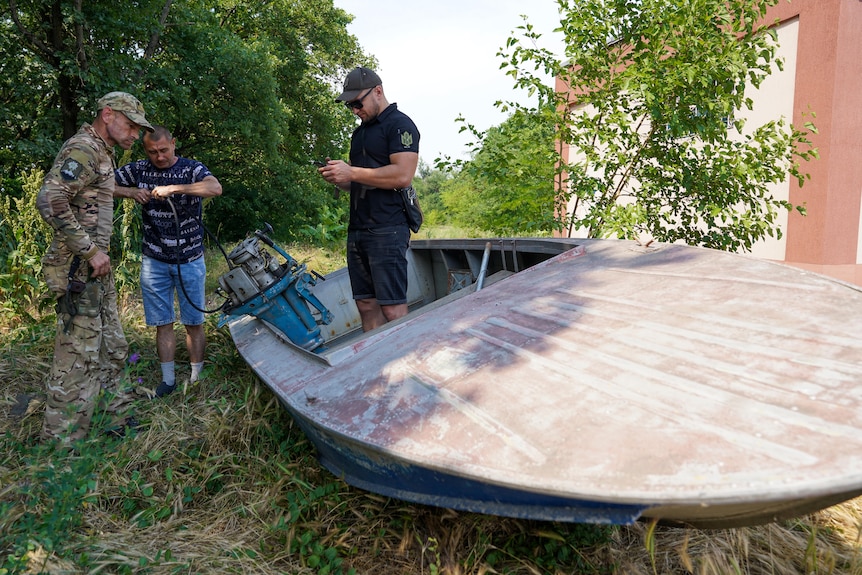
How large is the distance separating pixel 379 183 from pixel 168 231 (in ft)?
4.84

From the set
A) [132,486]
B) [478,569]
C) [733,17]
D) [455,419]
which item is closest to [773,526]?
[478,569]

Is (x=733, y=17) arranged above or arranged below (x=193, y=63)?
below

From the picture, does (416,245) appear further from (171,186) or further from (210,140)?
(210,140)

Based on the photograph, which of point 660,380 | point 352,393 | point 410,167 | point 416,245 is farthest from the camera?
point 416,245

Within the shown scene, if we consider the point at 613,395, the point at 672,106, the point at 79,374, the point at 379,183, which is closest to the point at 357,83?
the point at 379,183

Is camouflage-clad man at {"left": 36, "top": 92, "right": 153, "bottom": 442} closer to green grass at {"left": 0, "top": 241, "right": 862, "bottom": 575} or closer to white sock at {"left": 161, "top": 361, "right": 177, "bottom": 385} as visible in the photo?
green grass at {"left": 0, "top": 241, "right": 862, "bottom": 575}

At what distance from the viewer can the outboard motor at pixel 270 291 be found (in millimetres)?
3707

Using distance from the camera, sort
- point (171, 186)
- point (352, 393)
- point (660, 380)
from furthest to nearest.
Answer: point (171, 186) < point (352, 393) < point (660, 380)

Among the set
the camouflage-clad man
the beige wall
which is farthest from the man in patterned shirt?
the beige wall

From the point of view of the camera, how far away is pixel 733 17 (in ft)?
16.8

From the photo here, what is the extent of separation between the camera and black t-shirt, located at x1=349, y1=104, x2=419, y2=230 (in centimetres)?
338

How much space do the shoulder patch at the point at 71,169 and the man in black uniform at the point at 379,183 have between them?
4.13ft

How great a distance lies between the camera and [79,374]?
312 cm

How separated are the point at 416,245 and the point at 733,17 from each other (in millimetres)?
3514
